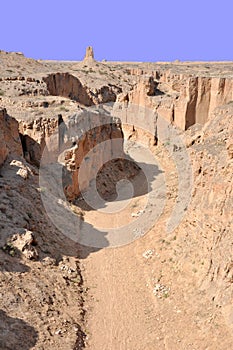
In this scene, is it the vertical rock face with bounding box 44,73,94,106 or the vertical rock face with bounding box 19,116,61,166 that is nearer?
the vertical rock face with bounding box 19,116,61,166

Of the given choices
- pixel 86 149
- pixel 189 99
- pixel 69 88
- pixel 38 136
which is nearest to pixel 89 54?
pixel 69 88

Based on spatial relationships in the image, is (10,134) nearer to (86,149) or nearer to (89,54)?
(86,149)

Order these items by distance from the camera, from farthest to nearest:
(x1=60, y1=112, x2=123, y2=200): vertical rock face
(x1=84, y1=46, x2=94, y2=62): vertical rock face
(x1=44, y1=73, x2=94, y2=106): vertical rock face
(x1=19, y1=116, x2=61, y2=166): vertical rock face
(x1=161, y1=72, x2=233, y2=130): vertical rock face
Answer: (x1=84, y1=46, x2=94, y2=62): vertical rock face < (x1=44, y1=73, x2=94, y2=106): vertical rock face < (x1=161, y1=72, x2=233, y2=130): vertical rock face < (x1=60, y1=112, x2=123, y2=200): vertical rock face < (x1=19, y1=116, x2=61, y2=166): vertical rock face

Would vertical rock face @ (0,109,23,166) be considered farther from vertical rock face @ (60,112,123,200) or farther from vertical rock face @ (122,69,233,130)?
vertical rock face @ (122,69,233,130)

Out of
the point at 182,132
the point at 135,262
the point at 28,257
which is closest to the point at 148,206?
the point at 135,262

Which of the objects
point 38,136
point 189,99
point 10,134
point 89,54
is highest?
point 89,54

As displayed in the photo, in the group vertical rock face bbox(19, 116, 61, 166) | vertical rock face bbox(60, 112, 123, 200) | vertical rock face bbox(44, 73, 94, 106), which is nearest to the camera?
vertical rock face bbox(19, 116, 61, 166)

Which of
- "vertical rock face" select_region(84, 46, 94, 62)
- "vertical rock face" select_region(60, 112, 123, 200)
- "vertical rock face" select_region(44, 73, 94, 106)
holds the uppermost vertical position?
"vertical rock face" select_region(84, 46, 94, 62)

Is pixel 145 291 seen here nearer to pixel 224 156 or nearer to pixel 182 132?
pixel 224 156

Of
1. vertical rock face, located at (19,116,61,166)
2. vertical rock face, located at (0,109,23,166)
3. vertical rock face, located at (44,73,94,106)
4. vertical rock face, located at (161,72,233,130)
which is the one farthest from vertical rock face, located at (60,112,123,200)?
vertical rock face, located at (44,73,94,106)

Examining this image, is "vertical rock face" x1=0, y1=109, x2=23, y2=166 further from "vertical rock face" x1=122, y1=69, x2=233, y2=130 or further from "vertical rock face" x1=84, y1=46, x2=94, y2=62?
"vertical rock face" x1=84, y1=46, x2=94, y2=62

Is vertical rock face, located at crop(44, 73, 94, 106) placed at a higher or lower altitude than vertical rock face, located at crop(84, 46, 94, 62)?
lower

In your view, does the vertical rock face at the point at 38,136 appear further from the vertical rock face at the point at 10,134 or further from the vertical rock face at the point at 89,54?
the vertical rock face at the point at 89,54
